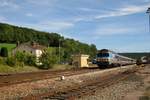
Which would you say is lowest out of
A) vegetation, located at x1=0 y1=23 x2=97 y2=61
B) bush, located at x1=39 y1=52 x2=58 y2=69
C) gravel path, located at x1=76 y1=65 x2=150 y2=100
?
gravel path, located at x1=76 y1=65 x2=150 y2=100

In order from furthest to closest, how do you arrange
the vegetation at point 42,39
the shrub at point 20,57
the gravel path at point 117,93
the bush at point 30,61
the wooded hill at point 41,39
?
the wooded hill at point 41,39, the vegetation at point 42,39, the bush at point 30,61, the shrub at point 20,57, the gravel path at point 117,93

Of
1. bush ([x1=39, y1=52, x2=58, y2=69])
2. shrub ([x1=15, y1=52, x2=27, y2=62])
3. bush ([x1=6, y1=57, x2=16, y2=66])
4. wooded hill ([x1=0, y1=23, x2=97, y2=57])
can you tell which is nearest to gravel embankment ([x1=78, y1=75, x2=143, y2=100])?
bush ([x1=6, y1=57, x2=16, y2=66])

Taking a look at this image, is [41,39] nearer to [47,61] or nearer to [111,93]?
[47,61]

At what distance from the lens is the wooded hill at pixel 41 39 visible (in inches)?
5797

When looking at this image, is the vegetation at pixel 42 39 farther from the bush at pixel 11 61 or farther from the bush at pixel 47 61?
the bush at pixel 11 61

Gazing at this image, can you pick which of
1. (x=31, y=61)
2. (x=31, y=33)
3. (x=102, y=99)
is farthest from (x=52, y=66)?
(x=31, y=33)

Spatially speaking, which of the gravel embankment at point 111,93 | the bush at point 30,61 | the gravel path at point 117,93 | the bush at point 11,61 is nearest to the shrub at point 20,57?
the bush at point 30,61

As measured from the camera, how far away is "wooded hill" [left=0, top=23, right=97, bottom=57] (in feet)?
483

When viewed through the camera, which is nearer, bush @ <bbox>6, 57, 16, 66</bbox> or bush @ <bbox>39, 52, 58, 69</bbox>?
bush @ <bbox>6, 57, 16, 66</bbox>

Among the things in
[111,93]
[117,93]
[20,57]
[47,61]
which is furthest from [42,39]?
[111,93]

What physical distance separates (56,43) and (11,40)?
2593 cm

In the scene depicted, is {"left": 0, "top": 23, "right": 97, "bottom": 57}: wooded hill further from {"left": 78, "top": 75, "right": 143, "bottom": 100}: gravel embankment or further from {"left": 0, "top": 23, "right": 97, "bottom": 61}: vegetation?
{"left": 78, "top": 75, "right": 143, "bottom": 100}: gravel embankment

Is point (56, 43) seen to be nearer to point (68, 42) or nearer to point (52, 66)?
point (68, 42)

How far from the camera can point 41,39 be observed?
603ft
